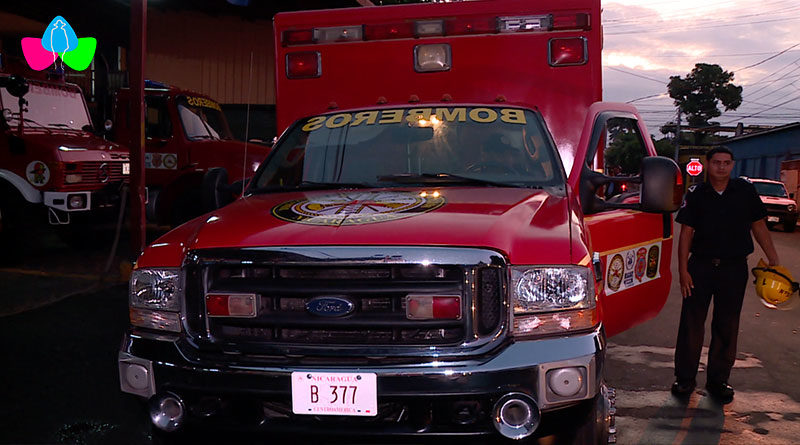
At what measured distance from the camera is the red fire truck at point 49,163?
10602 mm

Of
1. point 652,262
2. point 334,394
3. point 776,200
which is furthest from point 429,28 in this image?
point 776,200

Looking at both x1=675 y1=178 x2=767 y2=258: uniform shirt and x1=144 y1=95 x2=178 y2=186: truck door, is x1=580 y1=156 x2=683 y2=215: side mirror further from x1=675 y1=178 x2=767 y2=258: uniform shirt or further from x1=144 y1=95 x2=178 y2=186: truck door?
x1=144 y1=95 x2=178 y2=186: truck door

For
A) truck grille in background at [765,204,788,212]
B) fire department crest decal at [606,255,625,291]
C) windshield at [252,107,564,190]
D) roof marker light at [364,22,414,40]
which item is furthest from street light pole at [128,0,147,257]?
truck grille in background at [765,204,788,212]

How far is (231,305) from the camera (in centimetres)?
304

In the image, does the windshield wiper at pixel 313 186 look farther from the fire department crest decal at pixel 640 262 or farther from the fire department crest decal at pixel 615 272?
the fire department crest decal at pixel 640 262

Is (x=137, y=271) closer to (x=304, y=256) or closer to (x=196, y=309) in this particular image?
(x=196, y=309)

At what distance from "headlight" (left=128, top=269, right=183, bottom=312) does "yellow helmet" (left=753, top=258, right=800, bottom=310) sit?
4.49 metres

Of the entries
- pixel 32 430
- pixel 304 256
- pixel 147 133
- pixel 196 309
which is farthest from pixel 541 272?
pixel 147 133

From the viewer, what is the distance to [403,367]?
111 inches

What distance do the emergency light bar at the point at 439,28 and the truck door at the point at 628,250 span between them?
3.63 feet

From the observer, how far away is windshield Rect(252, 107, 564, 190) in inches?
166

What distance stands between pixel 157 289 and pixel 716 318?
409 cm

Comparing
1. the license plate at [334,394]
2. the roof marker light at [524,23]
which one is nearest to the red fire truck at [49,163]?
the roof marker light at [524,23]

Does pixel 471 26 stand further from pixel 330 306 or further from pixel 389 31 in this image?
pixel 330 306
